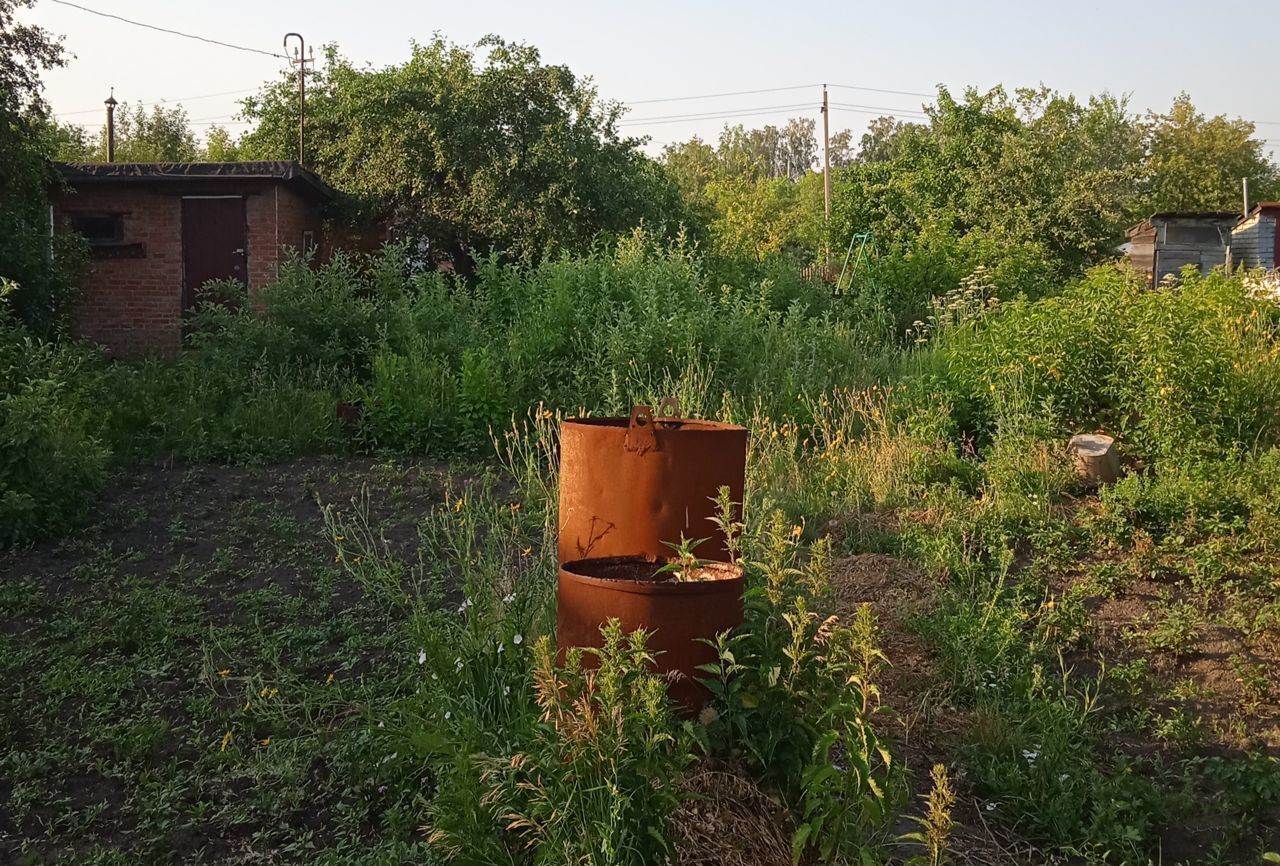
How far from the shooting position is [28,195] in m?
13.2

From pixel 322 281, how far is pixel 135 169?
5524mm

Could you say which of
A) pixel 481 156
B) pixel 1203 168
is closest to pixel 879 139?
pixel 1203 168

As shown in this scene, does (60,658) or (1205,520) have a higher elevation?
(1205,520)

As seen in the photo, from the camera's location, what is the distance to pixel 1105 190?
2091cm

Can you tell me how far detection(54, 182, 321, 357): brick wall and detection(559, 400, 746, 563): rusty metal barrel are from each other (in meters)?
13.1

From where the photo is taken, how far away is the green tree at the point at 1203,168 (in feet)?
134

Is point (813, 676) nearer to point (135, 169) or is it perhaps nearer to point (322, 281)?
point (322, 281)

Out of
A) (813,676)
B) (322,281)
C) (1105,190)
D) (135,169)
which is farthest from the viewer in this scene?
(1105,190)

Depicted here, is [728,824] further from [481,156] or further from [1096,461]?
[481,156]

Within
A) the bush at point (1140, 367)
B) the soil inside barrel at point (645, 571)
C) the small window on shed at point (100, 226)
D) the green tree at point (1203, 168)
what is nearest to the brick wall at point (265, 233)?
the small window on shed at point (100, 226)

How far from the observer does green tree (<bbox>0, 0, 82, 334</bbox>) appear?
11922 mm

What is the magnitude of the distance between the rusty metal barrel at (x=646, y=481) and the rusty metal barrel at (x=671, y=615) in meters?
0.25

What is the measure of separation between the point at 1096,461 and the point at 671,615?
4.72 m

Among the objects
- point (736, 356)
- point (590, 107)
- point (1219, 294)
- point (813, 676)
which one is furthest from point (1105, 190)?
A: point (813, 676)
